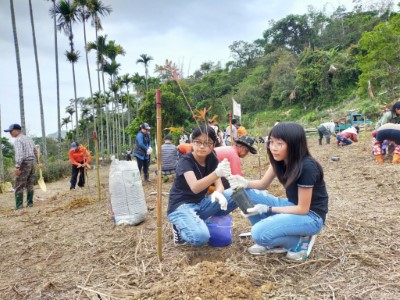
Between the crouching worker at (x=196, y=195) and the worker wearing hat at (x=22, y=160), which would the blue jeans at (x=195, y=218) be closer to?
the crouching worker at (x=196, y=195)

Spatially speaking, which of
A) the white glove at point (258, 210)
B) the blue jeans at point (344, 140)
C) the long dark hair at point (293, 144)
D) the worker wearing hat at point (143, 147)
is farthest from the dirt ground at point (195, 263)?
the blue jeans at point (344, 140)

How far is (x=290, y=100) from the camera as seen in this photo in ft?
98.8

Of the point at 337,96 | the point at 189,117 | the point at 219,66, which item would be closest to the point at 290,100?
the point at 337,96

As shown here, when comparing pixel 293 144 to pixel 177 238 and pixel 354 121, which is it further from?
pixel 354 121

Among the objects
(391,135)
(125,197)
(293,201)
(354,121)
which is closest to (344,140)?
(391,135)

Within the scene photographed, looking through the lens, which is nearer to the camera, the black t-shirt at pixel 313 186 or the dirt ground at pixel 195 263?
the dirt ground at pixel 195 263

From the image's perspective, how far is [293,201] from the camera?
2203mm

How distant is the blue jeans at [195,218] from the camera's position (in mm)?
2322

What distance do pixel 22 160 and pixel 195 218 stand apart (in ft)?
14.0

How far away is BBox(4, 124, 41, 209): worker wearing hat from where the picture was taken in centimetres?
535

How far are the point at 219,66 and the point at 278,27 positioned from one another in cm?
1035

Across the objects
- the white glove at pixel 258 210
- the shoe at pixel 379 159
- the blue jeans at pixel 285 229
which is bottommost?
the shoe at pixel 379 159

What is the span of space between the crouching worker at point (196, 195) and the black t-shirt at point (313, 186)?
18.9 inches

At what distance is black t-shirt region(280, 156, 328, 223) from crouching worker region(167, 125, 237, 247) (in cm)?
48
